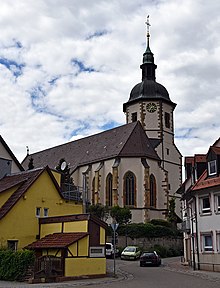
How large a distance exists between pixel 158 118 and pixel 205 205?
40013 millimetres

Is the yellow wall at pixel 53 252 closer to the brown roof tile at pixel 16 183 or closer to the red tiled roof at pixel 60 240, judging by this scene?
the red tiled roof at pixel 60 240

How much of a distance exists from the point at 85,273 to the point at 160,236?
88.6ft

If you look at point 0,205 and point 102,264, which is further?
point 0,205

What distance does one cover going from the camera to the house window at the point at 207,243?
29.2 meters

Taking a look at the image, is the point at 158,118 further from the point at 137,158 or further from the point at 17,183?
the point at 17,183

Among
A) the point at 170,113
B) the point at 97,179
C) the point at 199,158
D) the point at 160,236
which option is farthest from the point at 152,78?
the point at 199,158

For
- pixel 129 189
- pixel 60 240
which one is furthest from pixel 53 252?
pixel 129 189

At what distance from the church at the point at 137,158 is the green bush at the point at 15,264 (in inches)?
1344

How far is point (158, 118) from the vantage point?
6931 cm

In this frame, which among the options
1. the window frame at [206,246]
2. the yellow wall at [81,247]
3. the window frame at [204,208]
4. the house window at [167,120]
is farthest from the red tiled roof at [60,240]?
the house window at [167,120]

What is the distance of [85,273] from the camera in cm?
2283

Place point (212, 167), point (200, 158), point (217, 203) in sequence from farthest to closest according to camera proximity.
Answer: point (200, 158)
point (212, 167)
point (217, 203)

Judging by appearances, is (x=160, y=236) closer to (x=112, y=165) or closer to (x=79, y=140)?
(x=112, y=165)

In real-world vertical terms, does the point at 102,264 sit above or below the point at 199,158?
below
